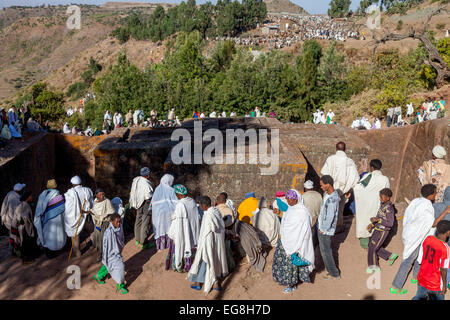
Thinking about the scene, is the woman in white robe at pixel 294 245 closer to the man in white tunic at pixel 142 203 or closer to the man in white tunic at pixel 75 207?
the man in white tunic at pixel 142 203

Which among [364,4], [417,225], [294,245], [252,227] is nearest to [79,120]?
[252,227]

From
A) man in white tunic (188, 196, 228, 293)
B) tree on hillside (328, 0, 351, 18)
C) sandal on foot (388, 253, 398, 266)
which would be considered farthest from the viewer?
tree on hillside (328, 0, 351, 18)

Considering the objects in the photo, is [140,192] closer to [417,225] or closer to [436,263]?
[417,225]

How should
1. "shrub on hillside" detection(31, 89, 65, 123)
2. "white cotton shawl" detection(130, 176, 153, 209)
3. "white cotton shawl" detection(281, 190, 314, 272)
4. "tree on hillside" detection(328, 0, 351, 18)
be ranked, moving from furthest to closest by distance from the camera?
"tree on hillside" detection(328, 0, 351, 18) → "shrub on hillside" detection(31, 89, 65, 123) → "white cotton shawl" detection(130, 176, 153, 209) → "white cotton shawl" detection(281, 190, 314, 272)

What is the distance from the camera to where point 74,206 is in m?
5.56

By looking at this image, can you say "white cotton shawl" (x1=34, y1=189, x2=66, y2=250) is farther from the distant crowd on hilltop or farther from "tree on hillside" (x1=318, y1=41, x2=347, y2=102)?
"tree on hillside" (x1=318, y1=41, x2=347, y2=102)

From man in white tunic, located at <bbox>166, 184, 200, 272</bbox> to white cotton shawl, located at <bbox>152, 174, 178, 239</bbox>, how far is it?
29.1 inches

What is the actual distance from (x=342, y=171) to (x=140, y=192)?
353 centimetres

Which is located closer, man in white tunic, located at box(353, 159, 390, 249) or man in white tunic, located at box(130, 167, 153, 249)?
man in white tunic, located at box(353, 159, 390, 249)

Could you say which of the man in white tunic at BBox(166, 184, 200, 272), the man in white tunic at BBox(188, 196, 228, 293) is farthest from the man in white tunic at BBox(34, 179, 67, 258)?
the man in white tunic at BBox(188, 196, 228, 293)

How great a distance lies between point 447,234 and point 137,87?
23.7 meters

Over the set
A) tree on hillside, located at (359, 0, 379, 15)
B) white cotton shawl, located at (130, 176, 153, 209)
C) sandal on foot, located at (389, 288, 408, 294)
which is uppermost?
tree on hillside, located at (359, 0, 379, 15)

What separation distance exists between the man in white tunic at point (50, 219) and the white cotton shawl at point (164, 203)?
151 cm

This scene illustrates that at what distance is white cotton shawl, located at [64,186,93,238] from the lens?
18.2 feet
